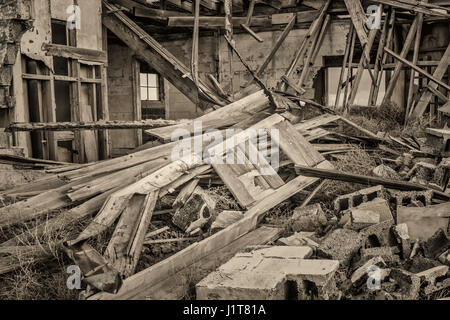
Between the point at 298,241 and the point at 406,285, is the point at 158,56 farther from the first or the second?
the point at 406,285

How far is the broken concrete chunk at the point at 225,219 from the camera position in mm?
5468

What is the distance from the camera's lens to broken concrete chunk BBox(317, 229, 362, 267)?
4.63 m

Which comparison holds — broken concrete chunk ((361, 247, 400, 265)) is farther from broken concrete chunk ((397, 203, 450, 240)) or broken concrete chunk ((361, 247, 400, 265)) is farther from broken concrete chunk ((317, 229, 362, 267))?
broken concrete chunk ((397, 203, 450, 240))

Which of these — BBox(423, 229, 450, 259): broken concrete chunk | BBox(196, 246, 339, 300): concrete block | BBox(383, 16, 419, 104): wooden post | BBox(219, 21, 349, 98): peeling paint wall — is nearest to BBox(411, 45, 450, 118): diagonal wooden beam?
BBox(383, 16, 419, 104): wooden post

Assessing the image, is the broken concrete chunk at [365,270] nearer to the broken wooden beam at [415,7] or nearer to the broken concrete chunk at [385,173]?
the broken concrete chunk at [385,173]

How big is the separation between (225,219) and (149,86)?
9.90 meters

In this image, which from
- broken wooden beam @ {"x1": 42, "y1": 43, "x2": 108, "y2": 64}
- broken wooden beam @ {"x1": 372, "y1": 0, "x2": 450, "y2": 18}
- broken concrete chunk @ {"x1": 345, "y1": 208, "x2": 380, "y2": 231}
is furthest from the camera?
broken wooden beam @ {"x1": 372, "y1": 0, "x2": 450, "y2": 18}

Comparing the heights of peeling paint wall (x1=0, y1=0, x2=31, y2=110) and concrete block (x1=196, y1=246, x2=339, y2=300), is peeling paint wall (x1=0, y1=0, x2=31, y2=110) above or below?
above

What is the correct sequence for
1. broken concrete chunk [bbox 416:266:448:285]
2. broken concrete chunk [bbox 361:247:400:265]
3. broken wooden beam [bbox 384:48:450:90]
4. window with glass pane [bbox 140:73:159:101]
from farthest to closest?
window with glass pane [bbox 140:73:159:101]
broken wooden beam [bbox 384:48:450:90]
broken concrete chunk [bbox 361:247:400:265]
broken concrete chunk [bbox 416:266:448:285]

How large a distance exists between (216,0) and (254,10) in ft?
3.94

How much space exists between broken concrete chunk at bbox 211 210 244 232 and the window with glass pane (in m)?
9.57

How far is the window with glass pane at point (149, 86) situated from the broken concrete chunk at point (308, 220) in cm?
978

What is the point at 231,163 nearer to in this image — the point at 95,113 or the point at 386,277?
the point at 386,277

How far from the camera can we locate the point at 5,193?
6.07 meters
